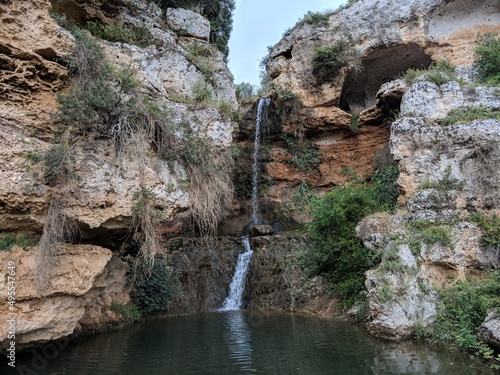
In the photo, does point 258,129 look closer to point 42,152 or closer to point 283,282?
point 283,282

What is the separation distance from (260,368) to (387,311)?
3087 mm

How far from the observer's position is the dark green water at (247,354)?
593 centimetres

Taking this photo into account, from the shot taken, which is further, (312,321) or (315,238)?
(315,238)

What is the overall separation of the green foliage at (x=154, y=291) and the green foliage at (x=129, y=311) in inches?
8.0

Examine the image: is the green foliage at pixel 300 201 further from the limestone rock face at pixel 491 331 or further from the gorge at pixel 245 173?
the limestone rock face at pixel 491 331

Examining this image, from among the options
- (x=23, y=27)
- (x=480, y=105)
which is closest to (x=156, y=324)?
(x=23, y=27)

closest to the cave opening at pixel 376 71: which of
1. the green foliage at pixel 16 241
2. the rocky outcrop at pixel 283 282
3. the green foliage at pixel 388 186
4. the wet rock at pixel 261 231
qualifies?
the green foliage at pixel 388 186

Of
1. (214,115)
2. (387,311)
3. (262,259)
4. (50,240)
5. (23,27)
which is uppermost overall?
(23,27)

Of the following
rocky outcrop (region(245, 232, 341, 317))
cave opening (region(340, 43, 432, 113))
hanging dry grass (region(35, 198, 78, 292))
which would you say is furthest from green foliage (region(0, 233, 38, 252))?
cave opening (region(340, 43, 432, 113))

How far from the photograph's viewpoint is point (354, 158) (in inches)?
660

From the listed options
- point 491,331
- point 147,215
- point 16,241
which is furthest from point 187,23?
point 491,331

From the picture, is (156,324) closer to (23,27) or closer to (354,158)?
(23,27)

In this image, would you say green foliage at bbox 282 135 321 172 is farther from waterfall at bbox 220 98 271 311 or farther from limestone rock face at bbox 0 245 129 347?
limestone rock face at bbox 0 245 129 347

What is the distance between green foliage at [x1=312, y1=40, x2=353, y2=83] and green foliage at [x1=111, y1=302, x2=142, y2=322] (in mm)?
12325
